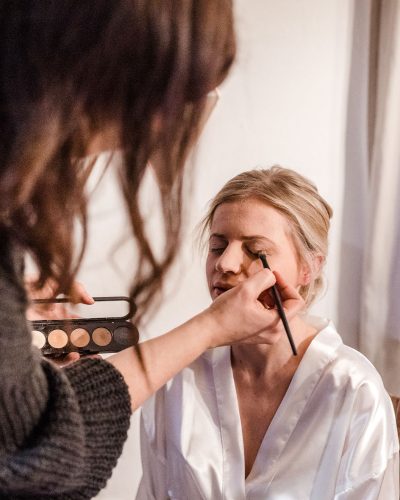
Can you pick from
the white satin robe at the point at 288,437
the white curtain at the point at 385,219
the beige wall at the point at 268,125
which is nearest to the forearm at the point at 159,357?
the white satin robe at the point at 288,437

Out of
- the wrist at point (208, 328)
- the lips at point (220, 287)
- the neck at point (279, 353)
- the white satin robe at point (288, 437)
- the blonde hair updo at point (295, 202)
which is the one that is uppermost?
the blonde hair updo at point (295, 202)

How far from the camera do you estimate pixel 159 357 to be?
0.84 m

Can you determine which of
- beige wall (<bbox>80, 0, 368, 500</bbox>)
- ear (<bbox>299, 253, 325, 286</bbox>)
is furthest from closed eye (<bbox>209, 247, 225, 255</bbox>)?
beige wall (<bbox>80, 0, 368, 500</bbox>)

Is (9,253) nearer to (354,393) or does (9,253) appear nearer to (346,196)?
(354,393)

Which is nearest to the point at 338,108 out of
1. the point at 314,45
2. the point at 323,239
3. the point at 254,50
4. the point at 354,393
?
the point at 314,45

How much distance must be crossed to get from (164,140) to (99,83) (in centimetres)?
7

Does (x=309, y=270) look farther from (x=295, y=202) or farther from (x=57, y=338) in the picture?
(x=57, y=338)

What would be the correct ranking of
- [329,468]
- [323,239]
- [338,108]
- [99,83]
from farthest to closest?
[338,108]
[323,239]
[329,468]
[99,83]

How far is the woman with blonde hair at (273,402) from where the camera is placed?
111 cm

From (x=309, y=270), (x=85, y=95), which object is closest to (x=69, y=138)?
(x=85, y=95)

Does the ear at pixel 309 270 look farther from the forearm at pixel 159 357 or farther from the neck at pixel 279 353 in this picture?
the forearm at pixel 159 357

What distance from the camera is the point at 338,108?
6.03 feet

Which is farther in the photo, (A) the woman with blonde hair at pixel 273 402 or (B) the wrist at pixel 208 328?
(A) the woman with blonde hair at pixel 273 402

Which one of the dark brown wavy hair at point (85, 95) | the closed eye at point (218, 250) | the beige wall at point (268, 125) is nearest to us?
the dark brown wavy hair at point (85, 95)
